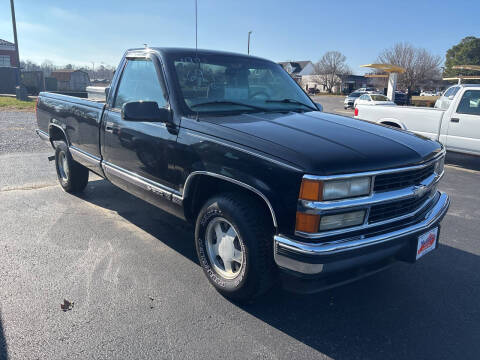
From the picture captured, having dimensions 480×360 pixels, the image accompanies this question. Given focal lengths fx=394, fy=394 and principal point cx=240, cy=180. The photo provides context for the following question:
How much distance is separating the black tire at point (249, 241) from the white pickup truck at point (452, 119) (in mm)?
7313

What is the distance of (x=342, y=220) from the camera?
8.22 ft

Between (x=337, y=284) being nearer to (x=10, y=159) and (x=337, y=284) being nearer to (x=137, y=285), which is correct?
(x=137, y=285)

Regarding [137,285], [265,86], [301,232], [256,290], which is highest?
[265,86]

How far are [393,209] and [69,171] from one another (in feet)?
14.8

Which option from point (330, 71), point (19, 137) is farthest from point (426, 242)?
point (330, 71)

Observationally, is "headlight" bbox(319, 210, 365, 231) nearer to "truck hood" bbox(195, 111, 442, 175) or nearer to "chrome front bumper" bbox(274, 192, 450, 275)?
"chrome front bumper" bbox(274, 192, 450, 275)

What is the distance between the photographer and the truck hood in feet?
8.14

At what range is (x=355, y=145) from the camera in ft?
9.01

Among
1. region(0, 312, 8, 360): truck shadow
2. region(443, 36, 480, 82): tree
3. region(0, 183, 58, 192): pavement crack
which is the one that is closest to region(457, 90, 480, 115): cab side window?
region(0, 183, 58, 192): pavement crack

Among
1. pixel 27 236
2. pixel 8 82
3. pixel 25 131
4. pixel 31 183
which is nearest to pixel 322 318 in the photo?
pixel 27 236

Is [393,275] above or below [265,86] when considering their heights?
below

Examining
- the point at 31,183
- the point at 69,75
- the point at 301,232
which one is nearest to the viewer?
the point at 301,232

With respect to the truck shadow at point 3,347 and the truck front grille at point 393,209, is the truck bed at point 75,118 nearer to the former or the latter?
the truck shadow at point 3,347

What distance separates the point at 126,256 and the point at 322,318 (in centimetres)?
198
